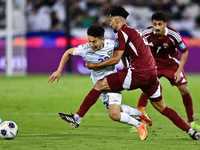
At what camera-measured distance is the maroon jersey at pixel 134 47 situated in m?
5.24

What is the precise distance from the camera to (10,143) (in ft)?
16.9

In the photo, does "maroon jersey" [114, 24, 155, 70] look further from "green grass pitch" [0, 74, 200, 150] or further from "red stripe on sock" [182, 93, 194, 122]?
"red stripe on sock" [182, 93, 194, 122]

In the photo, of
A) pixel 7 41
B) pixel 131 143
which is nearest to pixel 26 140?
pixel 131 143

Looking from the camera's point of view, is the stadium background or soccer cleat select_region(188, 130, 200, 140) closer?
soccer cleat select_region(188, 130, 200, 140)

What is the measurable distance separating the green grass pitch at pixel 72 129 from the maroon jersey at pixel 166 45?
3.52 ft

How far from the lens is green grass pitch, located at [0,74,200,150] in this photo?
5.06 m

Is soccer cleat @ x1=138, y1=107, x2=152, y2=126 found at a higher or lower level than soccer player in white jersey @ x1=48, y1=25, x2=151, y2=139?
lower

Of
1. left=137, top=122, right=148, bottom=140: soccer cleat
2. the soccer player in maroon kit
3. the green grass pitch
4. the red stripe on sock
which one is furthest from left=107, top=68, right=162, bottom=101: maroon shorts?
the red stripe on sock

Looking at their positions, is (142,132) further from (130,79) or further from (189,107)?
(189,107)

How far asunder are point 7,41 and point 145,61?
13241 millimetres

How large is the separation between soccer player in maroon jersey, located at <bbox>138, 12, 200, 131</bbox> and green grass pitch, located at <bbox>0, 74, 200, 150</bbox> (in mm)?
491

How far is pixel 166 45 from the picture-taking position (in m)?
6.69

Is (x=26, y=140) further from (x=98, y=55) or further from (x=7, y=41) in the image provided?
(x=7, y=41)

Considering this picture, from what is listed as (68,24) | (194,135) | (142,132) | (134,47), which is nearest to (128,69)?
(134,47)
